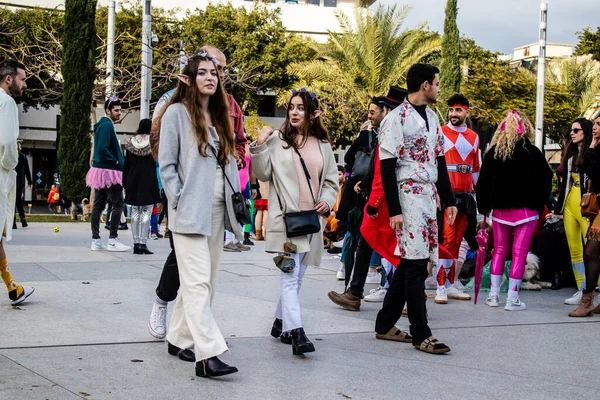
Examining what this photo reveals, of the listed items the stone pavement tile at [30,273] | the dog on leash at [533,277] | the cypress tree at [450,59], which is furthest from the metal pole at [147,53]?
the cypress tree at [450,59]

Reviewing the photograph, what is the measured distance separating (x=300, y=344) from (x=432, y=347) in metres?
0.97

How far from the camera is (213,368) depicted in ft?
14.6

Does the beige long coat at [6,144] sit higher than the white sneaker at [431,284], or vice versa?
the beige long coat at [6,144]

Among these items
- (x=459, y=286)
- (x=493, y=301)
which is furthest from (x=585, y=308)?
(x=459, y=286)

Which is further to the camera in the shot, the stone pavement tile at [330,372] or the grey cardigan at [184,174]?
the grey cardigan at [184,174]

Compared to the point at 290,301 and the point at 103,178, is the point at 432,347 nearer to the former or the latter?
the point at 290,301

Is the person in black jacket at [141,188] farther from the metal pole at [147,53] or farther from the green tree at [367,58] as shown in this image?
the green tree at [367,58]

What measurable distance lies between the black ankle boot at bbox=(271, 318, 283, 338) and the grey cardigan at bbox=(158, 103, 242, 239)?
3.88 ft

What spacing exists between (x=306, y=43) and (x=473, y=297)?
36612 mm

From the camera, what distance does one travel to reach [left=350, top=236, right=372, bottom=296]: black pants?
7.23 meters

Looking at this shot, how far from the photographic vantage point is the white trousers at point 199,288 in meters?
4.48

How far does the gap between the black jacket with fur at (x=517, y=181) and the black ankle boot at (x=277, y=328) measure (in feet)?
9.95

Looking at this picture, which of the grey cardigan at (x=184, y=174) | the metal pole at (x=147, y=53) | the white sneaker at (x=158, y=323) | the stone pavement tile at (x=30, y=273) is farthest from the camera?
the metal pole at (x=147, y=53)

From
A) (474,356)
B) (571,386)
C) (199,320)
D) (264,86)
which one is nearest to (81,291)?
(199,320)
